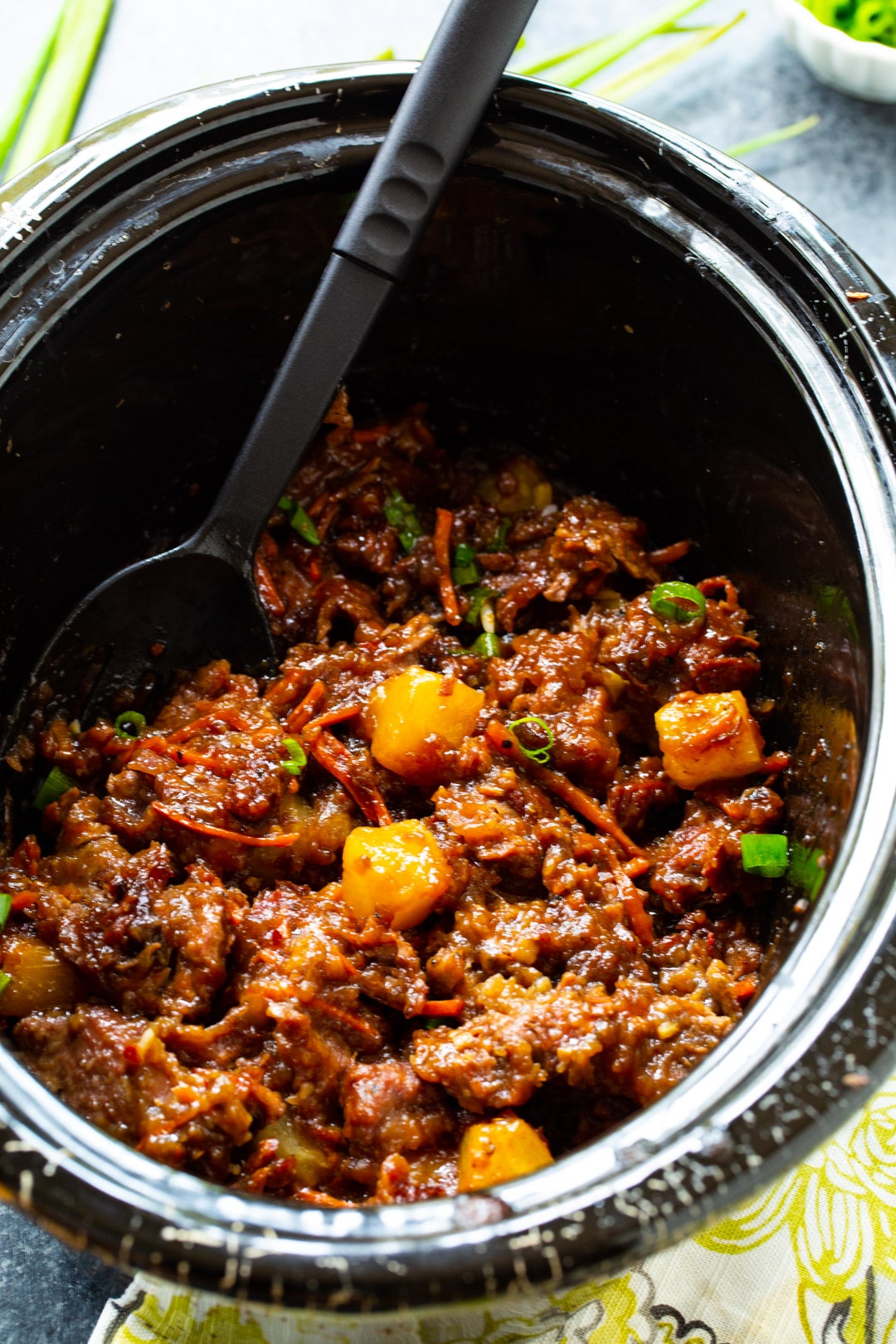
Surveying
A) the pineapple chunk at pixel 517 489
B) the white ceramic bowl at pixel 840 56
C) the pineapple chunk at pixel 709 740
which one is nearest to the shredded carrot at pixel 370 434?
the pineapple chunk at pixel 517 489

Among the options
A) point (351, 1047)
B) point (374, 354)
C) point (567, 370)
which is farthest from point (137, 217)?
point (351, 1047)

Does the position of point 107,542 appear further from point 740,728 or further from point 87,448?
point 740,728

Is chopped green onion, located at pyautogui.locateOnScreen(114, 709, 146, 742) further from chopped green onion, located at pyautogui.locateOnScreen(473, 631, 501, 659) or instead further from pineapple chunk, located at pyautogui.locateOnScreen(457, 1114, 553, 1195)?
pineapple chunk, located at pyautogui.locateOnScreen(457, 1114, 553, 1195)

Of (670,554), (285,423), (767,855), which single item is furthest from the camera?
(670,554)

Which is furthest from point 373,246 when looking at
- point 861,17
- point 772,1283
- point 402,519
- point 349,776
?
point 861,17

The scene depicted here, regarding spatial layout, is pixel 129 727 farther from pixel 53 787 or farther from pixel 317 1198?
pixel 317 1198

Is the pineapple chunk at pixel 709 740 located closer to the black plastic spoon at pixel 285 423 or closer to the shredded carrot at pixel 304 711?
the shredded carrot at pixel 304 711

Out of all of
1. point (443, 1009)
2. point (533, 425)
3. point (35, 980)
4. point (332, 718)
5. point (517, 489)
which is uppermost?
point (533, 425)
